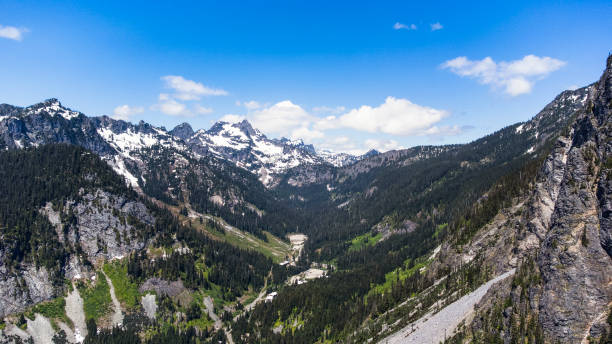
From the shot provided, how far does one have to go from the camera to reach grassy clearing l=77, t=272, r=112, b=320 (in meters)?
140

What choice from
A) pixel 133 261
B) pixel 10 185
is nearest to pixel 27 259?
pixel 133 261

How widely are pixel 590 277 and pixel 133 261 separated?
569ft

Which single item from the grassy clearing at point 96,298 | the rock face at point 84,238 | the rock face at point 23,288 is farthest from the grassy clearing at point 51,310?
the grassy clearing at point 96,298

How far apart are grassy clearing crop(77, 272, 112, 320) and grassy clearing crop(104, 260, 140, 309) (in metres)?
3.84

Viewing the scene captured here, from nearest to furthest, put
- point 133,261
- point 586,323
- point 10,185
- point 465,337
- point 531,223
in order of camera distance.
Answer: point 586,323
point 465,337
point 531,223
point 133,261
point 10,185

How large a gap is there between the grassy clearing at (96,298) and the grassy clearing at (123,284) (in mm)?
3837

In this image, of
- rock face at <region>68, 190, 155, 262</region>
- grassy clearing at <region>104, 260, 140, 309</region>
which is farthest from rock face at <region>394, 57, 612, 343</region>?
rock face at <region>68, 190, 155, 262</region>

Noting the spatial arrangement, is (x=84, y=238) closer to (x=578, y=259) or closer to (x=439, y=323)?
(x=439, y=323)

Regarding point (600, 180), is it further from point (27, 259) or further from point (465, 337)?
point (27, 259)

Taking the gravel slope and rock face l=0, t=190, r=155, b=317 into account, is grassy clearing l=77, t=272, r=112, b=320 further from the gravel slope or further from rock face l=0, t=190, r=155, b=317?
the gravel slope

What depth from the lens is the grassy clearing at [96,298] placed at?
13988cm

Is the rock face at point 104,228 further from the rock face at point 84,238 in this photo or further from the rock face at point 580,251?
the rock face at point 580,251

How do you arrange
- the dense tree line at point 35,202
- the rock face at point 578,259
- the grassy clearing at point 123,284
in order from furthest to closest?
the dense tree line at point 35,202 → the grassy clearing at point 123,284 → the rock face at point 578,259

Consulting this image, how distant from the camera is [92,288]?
151000 mm
